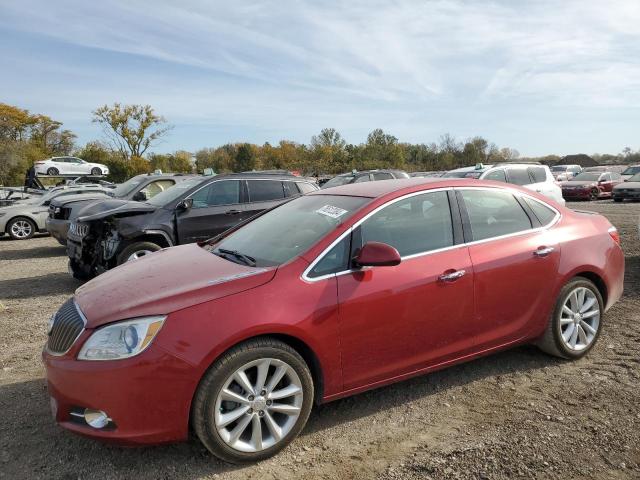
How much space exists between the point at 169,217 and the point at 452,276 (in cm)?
532

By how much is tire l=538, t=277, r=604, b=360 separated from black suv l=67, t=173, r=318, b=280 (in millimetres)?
4421

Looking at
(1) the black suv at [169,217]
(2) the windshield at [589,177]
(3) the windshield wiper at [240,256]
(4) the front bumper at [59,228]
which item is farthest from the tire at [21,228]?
(2) the windshield at [589,177]

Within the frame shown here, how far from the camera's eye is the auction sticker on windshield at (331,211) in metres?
3.55

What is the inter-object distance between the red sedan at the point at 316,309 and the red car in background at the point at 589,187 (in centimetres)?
2253

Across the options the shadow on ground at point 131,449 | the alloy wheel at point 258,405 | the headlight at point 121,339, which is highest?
the headlight at point 121,339

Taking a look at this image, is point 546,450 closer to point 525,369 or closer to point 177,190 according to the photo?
point 525,369

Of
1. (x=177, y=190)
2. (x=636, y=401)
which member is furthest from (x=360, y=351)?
(x=177, y=190)

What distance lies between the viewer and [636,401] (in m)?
3.47

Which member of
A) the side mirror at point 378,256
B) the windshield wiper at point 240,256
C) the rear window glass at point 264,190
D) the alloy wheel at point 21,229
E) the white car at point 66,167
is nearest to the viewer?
the side mirror at point 378,256

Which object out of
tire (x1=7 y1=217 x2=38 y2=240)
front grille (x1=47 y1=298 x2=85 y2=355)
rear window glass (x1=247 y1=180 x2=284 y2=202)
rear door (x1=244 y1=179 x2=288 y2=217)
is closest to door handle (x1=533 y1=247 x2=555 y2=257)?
front grille (x1=47 y1=298 x2=85 y2=355)

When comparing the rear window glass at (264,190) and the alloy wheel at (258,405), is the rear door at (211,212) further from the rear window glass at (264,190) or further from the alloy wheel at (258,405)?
the alloy wheel at (258,405)

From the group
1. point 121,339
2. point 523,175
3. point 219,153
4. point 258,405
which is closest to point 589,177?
point 523,175

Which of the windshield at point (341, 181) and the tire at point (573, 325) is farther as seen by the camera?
the windshield at point (341, 181)

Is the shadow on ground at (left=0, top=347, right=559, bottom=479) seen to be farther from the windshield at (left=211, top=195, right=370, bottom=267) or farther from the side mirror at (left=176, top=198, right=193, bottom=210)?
the side mirror at (left=176, top=198, right=193, bottom=210)
